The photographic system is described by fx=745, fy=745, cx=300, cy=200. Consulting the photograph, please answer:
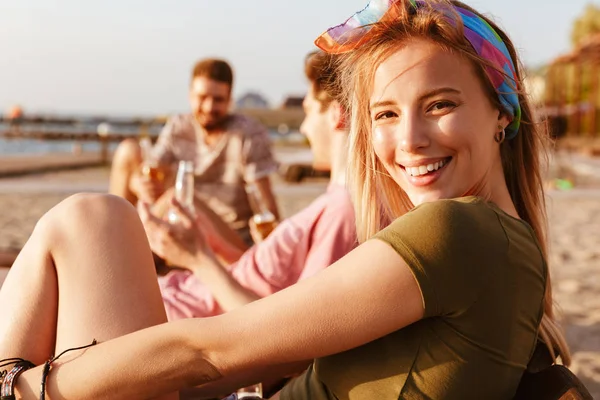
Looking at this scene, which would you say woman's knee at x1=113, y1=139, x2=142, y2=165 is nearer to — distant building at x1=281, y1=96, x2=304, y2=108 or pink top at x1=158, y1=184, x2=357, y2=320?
pink top at x1=158, y1=184, x2=357, y2=320

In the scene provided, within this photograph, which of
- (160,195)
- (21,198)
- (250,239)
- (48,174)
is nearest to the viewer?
(160,195)

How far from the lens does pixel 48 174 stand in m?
18.3

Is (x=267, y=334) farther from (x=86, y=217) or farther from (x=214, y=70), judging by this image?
(x=214, y=70)

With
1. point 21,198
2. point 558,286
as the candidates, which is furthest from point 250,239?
point 21,198

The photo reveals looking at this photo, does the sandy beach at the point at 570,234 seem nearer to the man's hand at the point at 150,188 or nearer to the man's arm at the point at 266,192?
the man's hand at the point at 150,188

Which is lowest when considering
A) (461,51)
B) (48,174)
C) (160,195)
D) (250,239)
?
(48,174)

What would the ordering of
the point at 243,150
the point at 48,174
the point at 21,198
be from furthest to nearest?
the point at 48,174
the point at 21,198
the point at 243,150

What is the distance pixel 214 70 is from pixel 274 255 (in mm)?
3134

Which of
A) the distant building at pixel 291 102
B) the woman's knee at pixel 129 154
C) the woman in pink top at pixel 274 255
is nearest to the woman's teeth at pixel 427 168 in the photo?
the woman in pink top at pixel 274 255

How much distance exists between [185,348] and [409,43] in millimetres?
820

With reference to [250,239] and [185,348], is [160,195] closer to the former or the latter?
[250,239]

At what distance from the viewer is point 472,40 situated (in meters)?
1.65

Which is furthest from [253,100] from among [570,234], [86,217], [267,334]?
[267,334]

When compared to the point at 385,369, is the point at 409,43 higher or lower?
higher
